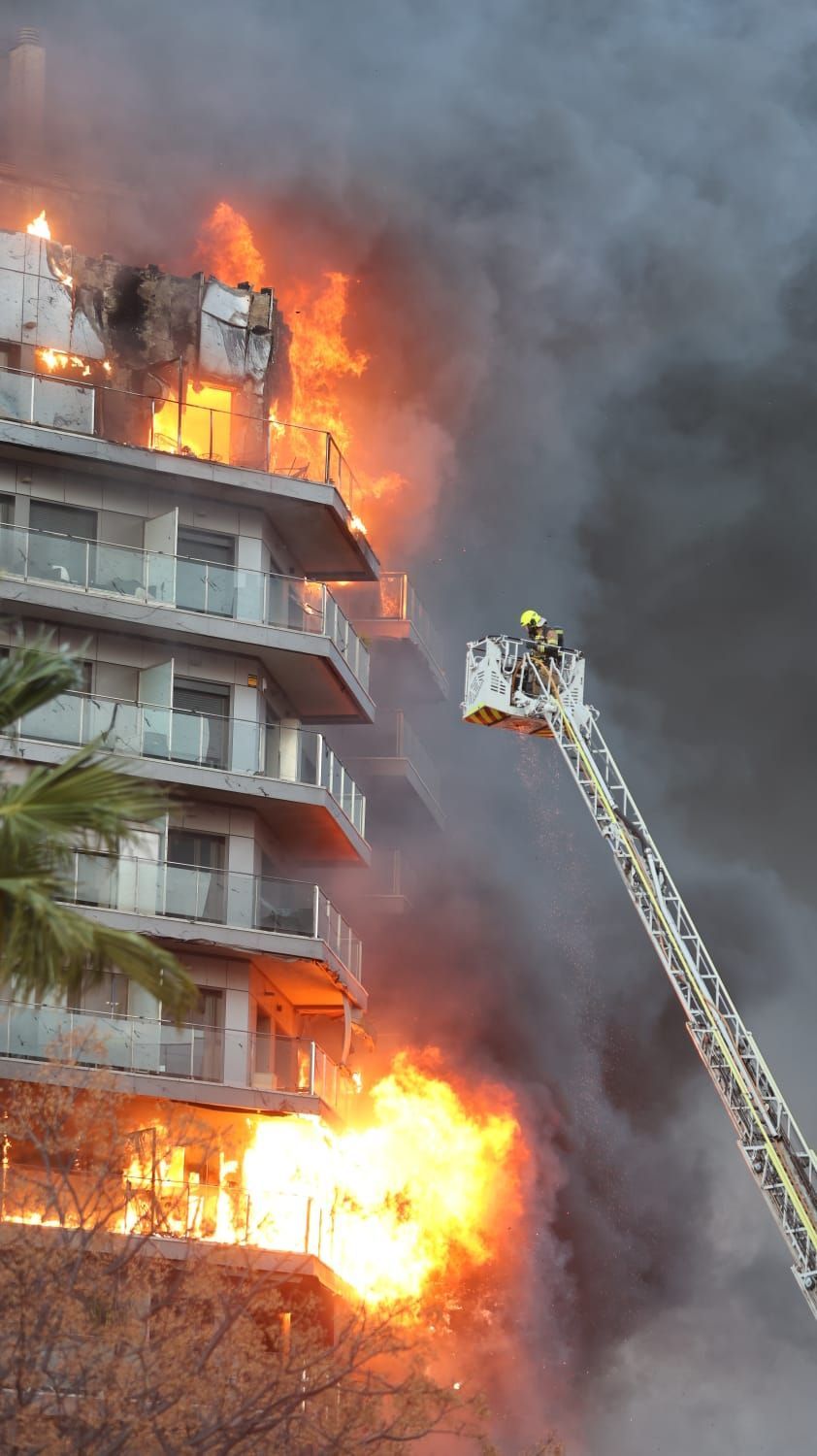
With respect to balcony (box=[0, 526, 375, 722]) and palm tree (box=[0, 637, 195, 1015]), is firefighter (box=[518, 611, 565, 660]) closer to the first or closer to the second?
balcony (box=[0, 526, 375, 722])

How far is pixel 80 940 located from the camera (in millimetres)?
30641

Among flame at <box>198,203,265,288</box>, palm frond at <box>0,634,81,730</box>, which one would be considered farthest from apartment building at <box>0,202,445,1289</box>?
palm frond at <box>0,634,81,730</box>

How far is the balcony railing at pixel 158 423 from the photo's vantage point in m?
67.0

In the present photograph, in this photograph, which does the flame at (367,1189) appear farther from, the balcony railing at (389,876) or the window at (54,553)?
the window at (54,553)

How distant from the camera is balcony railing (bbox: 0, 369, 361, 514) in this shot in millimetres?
67000

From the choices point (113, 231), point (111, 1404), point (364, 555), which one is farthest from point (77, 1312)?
point (113, 231)

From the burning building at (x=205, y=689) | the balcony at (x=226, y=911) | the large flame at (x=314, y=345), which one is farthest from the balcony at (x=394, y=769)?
the balcony at (x=226, y=911)

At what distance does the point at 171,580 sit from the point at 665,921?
14697 mm

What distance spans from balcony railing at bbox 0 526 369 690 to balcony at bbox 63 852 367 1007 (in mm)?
6464

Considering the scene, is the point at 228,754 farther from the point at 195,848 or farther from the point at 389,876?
the point at 389,876

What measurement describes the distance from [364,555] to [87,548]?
961 centimetres

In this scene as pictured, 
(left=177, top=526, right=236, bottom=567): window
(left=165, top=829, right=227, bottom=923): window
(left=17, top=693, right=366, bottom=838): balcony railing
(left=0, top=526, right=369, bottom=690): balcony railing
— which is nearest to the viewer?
(left=17, top=693, right=366, bottom=838): balcony railing

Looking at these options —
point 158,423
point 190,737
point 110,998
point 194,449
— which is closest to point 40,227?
point 158,423

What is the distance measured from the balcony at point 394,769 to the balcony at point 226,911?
775 inches
